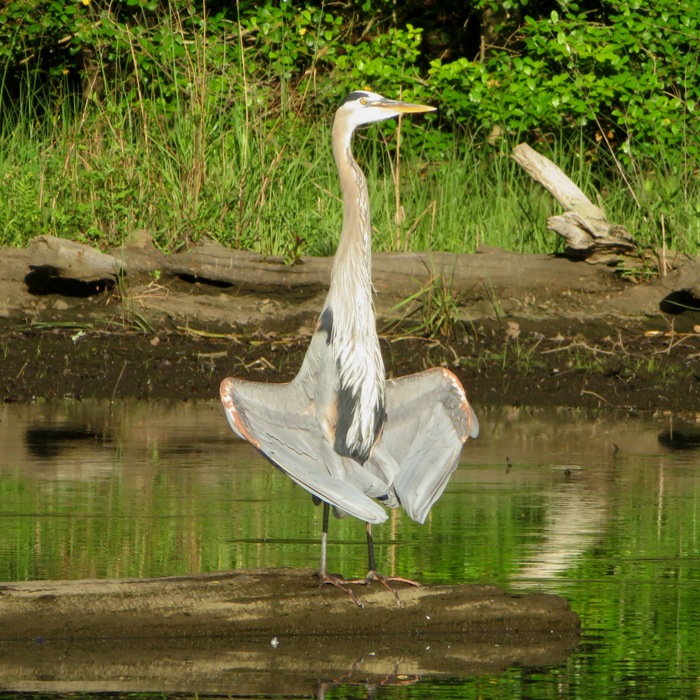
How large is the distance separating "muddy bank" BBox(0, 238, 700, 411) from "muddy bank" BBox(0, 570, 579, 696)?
20.0 feet

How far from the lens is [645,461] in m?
8.41

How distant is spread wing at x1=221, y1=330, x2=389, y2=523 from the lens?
17.2 ft

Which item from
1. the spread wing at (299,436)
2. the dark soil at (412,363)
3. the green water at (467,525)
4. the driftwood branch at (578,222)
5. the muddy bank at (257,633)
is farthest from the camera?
the driftwood branch at (578,222)

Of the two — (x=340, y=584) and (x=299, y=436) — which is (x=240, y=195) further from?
(x=340, y=584)

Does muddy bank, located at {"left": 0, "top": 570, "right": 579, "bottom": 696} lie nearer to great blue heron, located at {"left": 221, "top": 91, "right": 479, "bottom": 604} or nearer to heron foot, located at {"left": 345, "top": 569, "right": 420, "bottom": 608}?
heron foot, located at {"left": 345, "top": 569, "right": 420, "bottom": 608}

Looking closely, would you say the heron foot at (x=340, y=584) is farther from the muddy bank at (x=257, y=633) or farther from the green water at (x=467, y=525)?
the green water at (x=467, y=525)

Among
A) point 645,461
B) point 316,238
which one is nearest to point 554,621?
point 645,461

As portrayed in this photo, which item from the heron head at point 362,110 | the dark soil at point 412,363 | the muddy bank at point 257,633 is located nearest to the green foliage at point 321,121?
the dark soil at point 412,363

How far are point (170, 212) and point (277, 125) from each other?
181 cm

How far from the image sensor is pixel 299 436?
5.62 metres

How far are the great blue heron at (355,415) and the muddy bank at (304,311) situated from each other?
5.32 m

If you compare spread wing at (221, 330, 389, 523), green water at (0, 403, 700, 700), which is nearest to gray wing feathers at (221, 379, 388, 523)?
spread wing at (221, 330, 389, 523)

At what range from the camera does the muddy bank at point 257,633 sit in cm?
462

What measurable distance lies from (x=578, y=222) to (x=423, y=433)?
20.8 ft
